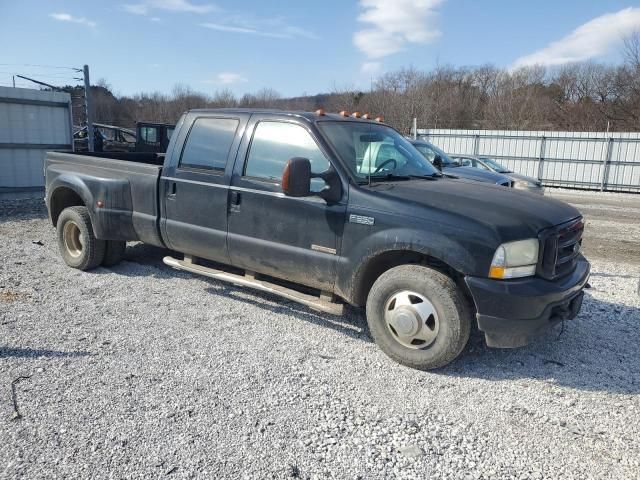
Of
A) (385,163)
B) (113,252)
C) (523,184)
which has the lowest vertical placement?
(113,252)

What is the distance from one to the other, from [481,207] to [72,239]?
5.03 meters

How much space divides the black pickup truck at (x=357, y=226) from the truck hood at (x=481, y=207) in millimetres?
14

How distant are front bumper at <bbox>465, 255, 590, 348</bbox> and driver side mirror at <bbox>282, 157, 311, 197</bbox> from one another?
1447mm

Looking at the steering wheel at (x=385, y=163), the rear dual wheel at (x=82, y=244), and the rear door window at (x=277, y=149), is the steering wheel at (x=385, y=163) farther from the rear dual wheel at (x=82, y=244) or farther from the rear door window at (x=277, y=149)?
the rear dual wheel at (x=82, y=244)

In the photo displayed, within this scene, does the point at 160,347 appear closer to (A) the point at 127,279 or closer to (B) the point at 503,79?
(A) the point at 127,279

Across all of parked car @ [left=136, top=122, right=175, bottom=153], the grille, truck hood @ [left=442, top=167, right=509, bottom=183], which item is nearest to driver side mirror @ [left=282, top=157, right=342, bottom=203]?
the grille

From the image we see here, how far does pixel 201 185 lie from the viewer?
497 centimetres

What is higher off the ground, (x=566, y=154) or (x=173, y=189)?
(x=566, y=154)

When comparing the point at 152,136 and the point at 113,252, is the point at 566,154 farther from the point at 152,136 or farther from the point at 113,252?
the point at 113,252

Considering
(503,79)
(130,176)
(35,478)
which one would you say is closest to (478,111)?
(503,79)

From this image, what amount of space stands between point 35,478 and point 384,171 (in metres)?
3.36

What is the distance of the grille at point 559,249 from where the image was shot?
3648 mm

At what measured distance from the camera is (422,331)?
3832mm

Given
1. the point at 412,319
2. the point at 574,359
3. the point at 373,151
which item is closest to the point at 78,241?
the point at 373,151
